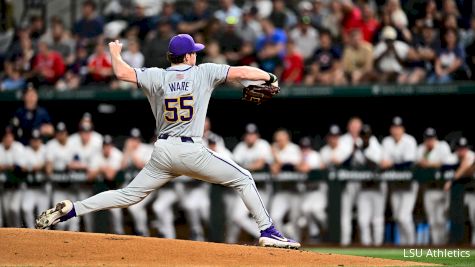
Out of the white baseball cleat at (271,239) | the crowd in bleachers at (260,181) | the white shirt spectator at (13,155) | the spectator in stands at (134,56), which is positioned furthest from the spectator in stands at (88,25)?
the white baseball cleat at (271,239)

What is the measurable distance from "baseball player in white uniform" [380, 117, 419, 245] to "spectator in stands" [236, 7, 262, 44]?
2.76m

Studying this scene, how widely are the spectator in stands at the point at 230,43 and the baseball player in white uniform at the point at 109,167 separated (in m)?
2.24

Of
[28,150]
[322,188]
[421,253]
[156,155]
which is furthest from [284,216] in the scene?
[156,155]

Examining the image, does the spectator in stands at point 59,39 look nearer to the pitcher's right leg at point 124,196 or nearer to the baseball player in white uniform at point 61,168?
the baseball player in white uniform at point 61,168

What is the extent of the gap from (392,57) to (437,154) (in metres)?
1.72

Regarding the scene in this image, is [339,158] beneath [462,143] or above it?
beneath

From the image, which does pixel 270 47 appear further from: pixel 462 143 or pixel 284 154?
pixel 462 143

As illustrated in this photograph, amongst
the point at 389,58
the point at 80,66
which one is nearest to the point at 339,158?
the point at 389,58

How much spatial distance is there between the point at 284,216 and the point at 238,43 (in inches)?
127

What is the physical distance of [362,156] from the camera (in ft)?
49.9

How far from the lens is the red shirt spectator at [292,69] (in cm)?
1623

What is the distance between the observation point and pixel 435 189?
1480cm

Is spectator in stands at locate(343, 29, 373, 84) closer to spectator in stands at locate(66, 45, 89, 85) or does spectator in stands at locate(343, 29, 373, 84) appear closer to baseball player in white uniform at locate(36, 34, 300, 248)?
spectator in stands at locate(66, 45, 89, 85)

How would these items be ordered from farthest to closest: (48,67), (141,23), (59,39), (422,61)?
(59,39) < (141,23) < (48,67) < (422,61)
